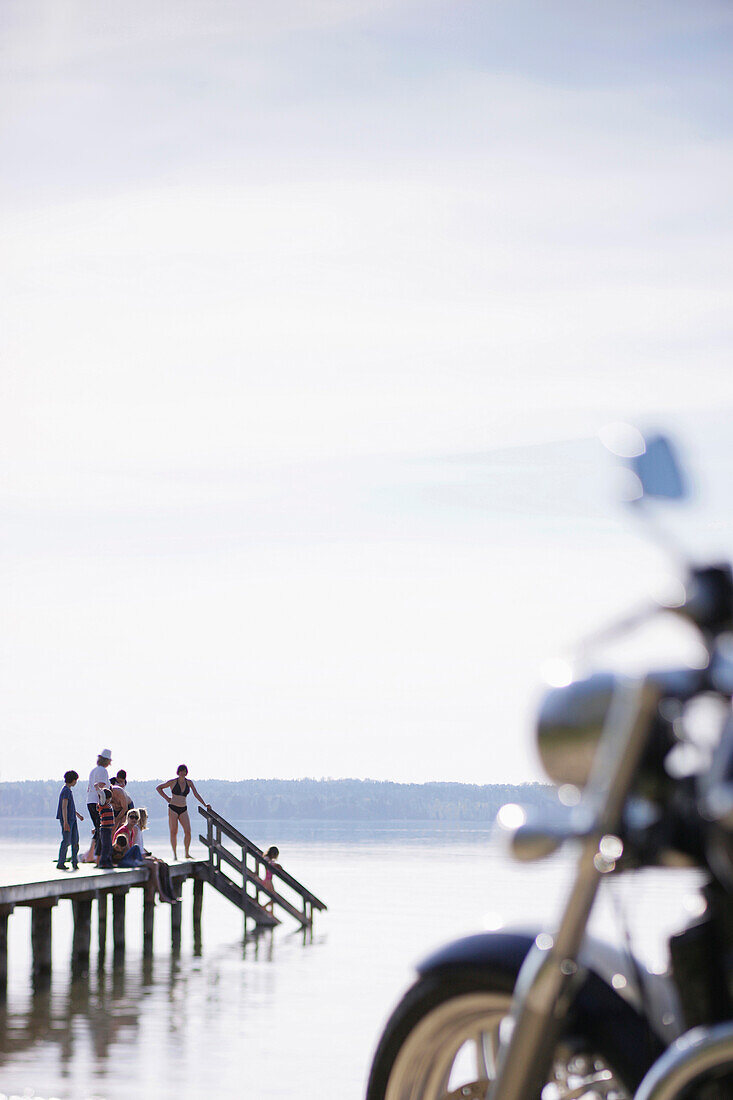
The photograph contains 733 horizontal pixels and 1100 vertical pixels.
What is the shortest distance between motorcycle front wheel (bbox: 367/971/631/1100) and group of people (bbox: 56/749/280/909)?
53.5ft

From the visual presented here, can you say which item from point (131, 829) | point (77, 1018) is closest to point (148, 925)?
point (131, 829)

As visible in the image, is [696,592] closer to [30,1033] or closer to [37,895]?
[30,1033]

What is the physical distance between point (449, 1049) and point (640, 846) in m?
0.72

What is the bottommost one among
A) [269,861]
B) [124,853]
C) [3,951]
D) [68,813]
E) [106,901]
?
[3,951]

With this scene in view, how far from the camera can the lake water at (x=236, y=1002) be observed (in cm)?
1102

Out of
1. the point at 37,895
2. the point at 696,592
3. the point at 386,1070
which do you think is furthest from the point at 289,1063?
the point at 696,592

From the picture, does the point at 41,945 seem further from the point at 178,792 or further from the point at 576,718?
the point at 576,718

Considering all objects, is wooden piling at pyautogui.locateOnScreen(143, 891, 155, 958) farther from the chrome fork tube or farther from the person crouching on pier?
the chrome fork tube

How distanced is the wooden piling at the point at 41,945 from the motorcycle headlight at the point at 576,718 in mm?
17023

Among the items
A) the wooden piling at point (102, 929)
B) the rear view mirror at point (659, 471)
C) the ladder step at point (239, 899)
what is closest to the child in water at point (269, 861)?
the ladder step at point (239, 899)

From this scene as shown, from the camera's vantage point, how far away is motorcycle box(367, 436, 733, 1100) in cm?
218

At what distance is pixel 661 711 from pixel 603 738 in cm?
10

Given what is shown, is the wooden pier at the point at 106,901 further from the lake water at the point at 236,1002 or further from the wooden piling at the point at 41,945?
the lake water at the point at 236,1002

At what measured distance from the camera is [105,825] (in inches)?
800
